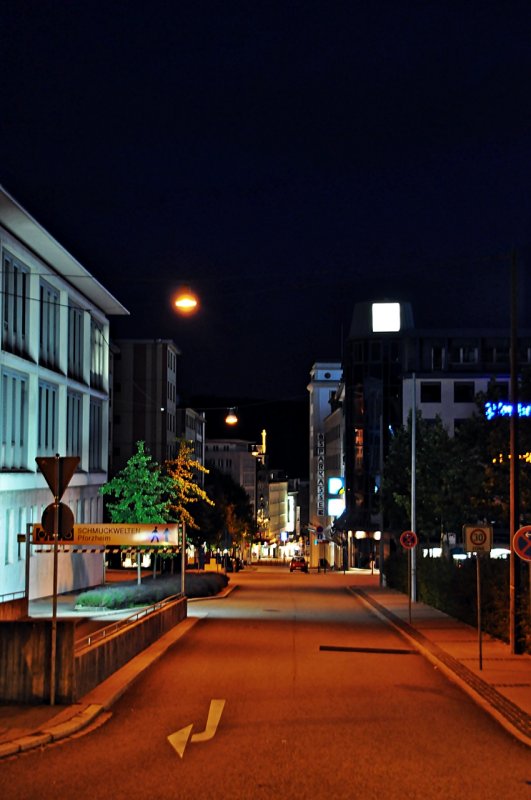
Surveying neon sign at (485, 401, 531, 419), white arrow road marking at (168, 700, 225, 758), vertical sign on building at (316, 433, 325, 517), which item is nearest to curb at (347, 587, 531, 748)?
white arrow road marking at (168, 700, 225, 758)

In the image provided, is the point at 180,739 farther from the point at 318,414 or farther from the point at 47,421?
the point at 318,414

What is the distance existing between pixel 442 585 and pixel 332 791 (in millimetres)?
25334

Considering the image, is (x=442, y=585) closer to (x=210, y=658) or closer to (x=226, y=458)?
(x=210, y=658)

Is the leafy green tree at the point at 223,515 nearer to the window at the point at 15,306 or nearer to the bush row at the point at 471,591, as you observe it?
the window at the point at 15,306

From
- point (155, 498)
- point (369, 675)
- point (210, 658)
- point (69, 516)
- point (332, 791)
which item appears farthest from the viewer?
point (155, 498)

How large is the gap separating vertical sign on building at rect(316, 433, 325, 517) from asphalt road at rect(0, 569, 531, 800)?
106136mm

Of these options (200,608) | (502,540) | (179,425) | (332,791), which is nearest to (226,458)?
(179,425)

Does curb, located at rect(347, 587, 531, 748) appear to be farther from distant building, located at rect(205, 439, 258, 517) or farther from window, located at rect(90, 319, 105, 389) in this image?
distant building, located at rect(205, 439, 258, 517)

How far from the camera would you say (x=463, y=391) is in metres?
87.6

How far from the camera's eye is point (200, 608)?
36.3 meters

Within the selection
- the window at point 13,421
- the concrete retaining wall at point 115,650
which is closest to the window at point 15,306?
the window at point 13,421

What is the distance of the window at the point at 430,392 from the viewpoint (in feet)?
288

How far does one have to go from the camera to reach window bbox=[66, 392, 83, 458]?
4716cm

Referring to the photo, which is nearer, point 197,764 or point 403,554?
point 197,764
